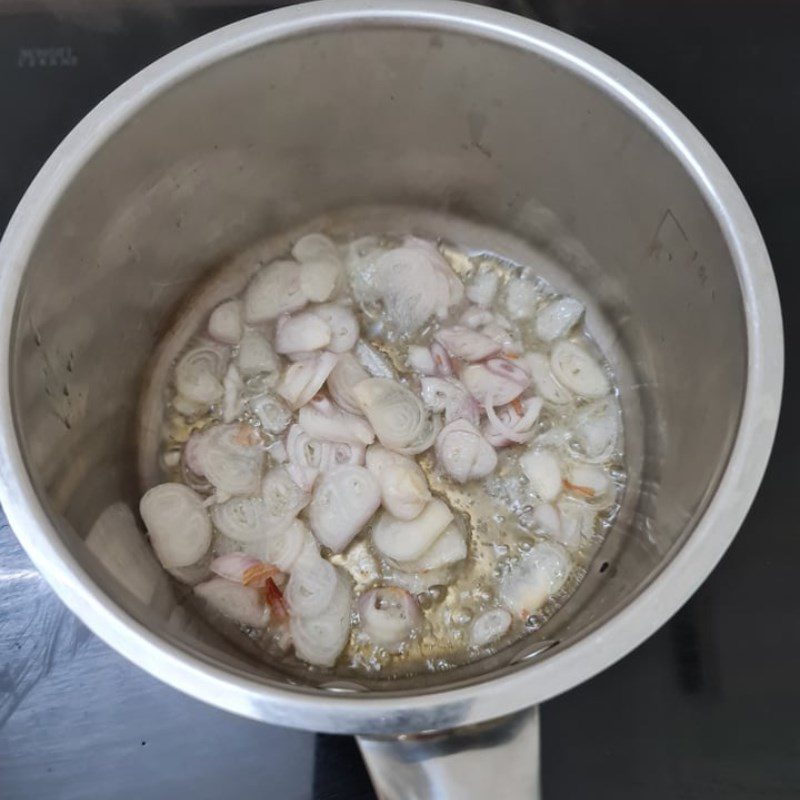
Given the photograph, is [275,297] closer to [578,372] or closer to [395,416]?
[395,416]

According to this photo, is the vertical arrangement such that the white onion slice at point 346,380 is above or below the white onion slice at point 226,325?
below

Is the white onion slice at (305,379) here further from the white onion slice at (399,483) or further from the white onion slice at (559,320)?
the white onion slice at (559,320)

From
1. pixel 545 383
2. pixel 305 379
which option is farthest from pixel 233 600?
pixel 545 383

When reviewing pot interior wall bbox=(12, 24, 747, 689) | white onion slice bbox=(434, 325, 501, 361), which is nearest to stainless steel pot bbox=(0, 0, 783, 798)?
pot interior wall bbox=(12, 24, 747, 689)

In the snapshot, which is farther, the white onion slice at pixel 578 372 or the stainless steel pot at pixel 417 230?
the white onion slice at pixel 578 372

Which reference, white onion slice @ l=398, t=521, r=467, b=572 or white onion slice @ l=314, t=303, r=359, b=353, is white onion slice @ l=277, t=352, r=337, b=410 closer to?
white onion slice @ l=314, t=303, r=359, b=353

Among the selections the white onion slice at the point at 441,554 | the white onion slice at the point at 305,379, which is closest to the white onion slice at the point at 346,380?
the white onion slice at the point at 305,379
